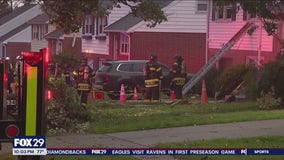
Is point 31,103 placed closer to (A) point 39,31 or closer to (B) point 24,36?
(A) point 39,31

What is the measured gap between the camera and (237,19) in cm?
3119

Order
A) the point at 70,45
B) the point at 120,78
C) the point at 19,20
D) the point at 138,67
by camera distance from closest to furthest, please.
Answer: the point at 120,78
the point at 138,67
the point at 70,45
the point at 19,20

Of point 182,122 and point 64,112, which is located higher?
point 64,112

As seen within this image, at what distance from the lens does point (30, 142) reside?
5578 millimetres

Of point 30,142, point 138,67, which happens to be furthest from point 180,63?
point 30,142

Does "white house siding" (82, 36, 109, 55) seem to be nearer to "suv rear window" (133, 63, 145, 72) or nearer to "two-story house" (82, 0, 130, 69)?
"two-story house" (82, 0, 130, 69)

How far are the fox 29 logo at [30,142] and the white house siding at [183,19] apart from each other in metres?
31.2

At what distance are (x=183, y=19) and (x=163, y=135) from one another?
87.5 ft

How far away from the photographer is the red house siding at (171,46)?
36250 millimetres

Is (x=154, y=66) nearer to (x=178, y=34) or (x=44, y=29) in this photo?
(x=178, y=34)

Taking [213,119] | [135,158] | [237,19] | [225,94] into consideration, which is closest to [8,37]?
[237,19]

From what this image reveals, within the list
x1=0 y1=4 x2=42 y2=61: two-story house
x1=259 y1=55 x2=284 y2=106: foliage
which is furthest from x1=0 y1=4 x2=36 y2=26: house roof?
x1=259 y1=55 x2=284 y2=106: foliage

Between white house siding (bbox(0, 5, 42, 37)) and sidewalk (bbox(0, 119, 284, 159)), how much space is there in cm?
5435

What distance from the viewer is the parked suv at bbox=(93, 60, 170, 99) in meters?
25.2
